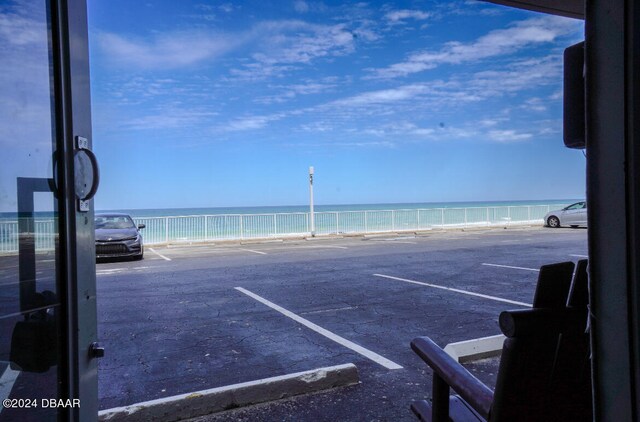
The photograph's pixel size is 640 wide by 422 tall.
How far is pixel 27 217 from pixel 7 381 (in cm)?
48

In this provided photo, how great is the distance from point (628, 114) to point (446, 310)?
553cm

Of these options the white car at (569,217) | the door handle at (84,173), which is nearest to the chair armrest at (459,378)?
the door handle at (84,173)

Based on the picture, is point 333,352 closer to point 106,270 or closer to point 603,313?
point 603,313

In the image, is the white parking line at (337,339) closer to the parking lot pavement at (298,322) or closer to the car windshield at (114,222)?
the parking lot pavement at (298,322)

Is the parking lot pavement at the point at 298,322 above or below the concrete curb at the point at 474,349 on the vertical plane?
below

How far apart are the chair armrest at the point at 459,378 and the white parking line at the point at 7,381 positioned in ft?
5.45

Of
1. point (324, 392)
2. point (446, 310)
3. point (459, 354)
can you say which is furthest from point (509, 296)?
point (324, 392)

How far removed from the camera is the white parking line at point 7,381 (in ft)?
4.01

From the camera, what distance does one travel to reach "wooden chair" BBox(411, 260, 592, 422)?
1534 millimetres

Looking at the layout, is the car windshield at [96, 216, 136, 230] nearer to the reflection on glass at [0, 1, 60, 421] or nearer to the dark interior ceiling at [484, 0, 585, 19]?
the dark interior ceiling at [484, 0, 585, 19]

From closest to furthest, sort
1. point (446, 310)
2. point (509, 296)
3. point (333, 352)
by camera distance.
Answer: point (333, 352), point (446, 310), point (509, 296)

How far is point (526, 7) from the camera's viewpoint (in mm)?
3115

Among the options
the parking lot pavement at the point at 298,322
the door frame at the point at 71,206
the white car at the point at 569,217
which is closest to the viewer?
the door frame at the point at 71,206

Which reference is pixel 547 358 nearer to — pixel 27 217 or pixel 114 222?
pixel 27 217
